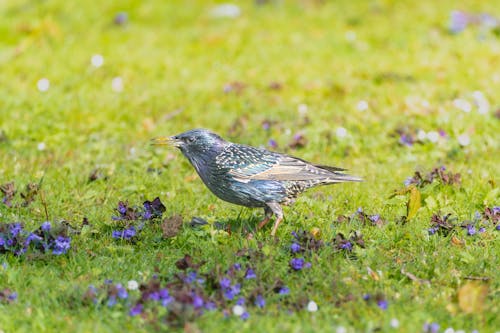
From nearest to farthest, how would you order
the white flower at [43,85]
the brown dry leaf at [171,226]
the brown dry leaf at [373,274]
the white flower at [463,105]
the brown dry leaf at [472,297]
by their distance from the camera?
the brown dry leaf at [472,297] → the brown dry leaf at [373,274] → the brown dry leaf at [171,226] → the white flower at [463,105] → the white flower at [43,85]

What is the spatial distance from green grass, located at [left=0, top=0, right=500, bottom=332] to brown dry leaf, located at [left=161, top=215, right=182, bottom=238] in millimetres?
119

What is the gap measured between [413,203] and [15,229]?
11.1 feet

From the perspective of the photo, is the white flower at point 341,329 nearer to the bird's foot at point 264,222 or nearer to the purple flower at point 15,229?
the bird's foot at point 264,222

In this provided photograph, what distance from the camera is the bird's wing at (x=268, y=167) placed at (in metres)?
6.82

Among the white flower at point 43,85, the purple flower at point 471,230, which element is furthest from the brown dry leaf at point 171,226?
the white flower at point 43,85

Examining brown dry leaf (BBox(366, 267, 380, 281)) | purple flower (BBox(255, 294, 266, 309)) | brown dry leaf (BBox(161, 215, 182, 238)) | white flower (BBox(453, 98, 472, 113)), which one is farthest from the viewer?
white flower (BBox(453, 98, 472, 113))

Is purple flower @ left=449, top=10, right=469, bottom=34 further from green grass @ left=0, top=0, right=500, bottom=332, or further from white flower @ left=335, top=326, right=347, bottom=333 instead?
white flower @ left=335, top=326, right=347, bottom=333

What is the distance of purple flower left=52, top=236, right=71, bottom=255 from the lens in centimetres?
594

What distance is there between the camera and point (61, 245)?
595 cm

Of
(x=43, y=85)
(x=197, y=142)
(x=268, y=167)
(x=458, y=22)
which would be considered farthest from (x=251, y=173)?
(x=458, y=22)

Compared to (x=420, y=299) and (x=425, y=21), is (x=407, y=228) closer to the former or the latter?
(x=420, y=299)

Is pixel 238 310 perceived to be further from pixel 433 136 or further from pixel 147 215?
pixel 433 136

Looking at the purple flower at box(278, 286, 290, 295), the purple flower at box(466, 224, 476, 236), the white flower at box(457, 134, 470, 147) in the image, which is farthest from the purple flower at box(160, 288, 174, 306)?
the white flower at box(457, 134, 470, 147)

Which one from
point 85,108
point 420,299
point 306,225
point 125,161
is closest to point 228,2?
point 85,108
